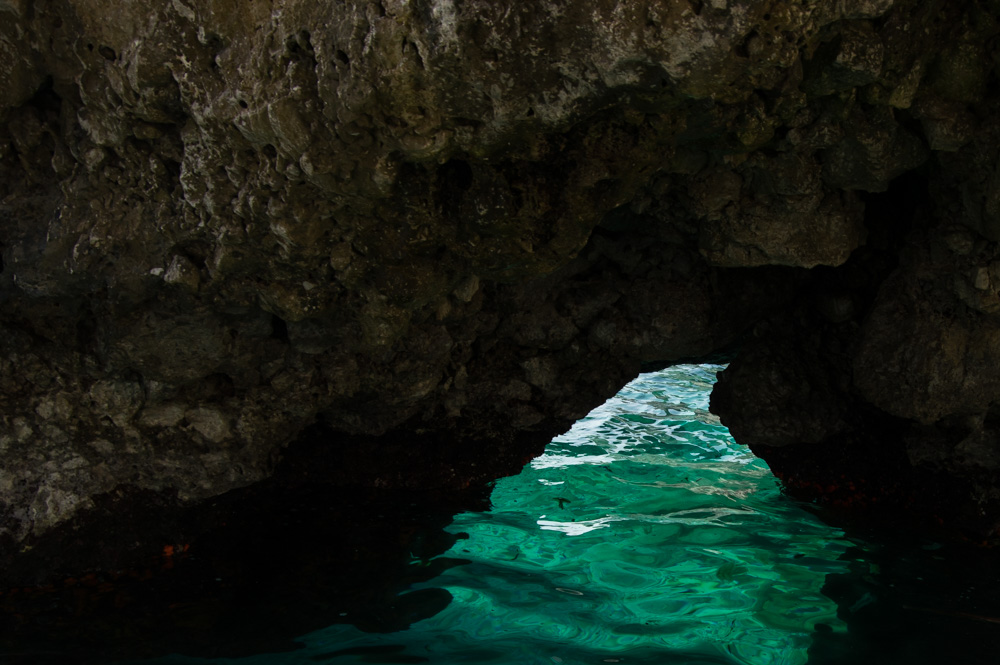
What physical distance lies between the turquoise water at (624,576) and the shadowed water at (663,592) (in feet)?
0.04

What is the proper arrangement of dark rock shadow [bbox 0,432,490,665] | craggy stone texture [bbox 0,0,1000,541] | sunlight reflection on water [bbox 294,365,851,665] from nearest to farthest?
1. craggy stone texture [bbox 0,0,1000,541]
2. dark rock shadow [bbox 0,432,490,665]
3. sunlight reflection on water [bbox 294,365,851,665]

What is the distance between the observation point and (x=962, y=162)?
3.24 metres

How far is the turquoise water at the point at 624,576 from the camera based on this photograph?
3.62 m

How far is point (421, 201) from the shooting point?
3.04 meters

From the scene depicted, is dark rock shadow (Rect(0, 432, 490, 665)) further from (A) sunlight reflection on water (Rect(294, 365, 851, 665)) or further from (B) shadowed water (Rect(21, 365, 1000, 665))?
A: (A) sunlight reflection on water (Rect(294, 365, 851, 665))

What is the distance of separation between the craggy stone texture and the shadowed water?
2.96 feet

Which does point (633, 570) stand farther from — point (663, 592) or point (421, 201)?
point (421, 201)

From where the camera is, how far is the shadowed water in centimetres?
361

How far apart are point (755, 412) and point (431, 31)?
12.1 ft

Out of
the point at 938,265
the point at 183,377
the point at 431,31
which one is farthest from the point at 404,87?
the point at 938,265

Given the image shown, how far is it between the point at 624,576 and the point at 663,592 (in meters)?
0.28

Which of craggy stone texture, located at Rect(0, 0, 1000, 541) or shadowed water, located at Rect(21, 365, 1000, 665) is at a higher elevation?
craggy stone texture, located at Rect(0, 0, 1000, 541)

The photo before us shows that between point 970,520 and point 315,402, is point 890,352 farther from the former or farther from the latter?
point 315,402

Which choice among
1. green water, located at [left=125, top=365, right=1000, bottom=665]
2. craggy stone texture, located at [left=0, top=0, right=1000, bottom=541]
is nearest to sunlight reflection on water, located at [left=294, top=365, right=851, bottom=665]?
green water, located at [left=125, top=365, right=1000, bottom=665]
